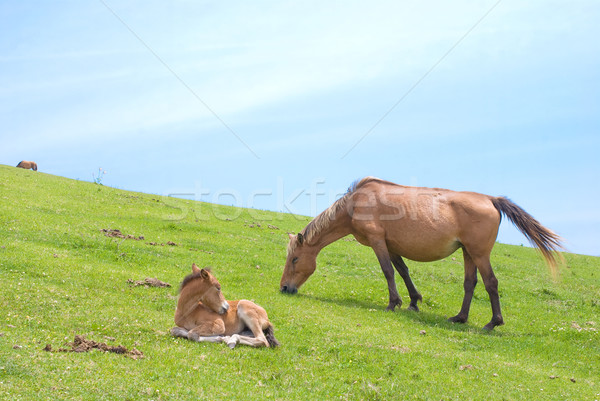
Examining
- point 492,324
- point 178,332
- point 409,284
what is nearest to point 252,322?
point 178,332

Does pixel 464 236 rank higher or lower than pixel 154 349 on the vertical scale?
higher

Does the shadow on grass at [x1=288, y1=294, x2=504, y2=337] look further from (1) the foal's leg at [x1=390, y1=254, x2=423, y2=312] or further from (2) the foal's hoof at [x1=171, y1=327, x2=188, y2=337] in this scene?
(2) the foal's hoof at [x1=171, y1=327, x2=188, y2=337]

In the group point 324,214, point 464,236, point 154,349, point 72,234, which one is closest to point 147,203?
→ point 72,234

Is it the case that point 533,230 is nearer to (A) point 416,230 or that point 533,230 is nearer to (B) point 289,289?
(A) point 416,230

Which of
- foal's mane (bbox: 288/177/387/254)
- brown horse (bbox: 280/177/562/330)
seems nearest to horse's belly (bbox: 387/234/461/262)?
brown horse (bbox: 280/177/562/330)

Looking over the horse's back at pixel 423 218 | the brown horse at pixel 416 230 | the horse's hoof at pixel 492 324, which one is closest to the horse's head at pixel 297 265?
the brown horse at pixel 416 230

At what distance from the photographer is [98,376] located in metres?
7.46

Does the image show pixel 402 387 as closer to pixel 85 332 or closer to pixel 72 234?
pixel 85 332

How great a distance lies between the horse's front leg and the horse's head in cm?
201

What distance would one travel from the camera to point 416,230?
49.6ft

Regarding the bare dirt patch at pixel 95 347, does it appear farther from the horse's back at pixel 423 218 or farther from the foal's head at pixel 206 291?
the horse's back at pixel 423 218

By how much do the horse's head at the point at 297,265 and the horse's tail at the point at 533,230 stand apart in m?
5.72

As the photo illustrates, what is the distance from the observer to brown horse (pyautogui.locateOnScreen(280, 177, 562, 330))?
14578 mm

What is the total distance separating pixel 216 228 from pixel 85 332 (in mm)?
15139
